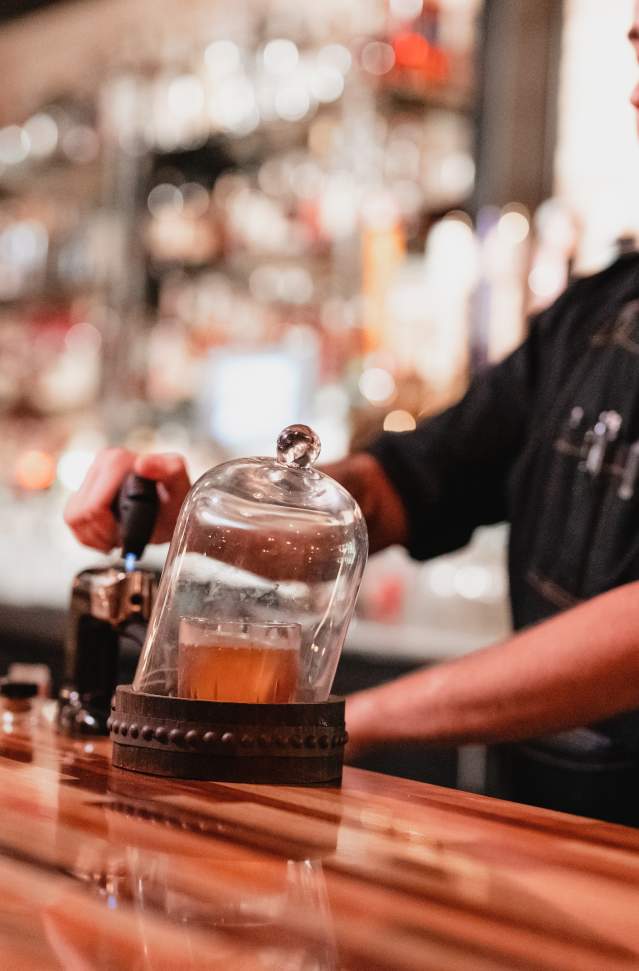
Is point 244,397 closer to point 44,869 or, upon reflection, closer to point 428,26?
point 428,26

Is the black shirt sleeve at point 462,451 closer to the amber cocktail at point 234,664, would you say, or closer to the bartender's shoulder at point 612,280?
the bartender's shoulder at point 612,280

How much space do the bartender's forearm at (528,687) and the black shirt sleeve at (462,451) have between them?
2.21 ft

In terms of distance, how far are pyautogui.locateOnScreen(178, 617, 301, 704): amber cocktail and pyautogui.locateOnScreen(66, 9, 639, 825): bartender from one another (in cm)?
22

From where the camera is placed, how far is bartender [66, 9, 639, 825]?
1.14 m

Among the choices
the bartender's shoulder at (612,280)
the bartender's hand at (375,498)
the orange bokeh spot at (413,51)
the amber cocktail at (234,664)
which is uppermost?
the orange bokeh spot at (413,51)

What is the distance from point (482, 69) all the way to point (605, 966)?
128 inches

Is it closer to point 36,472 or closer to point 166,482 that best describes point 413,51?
point 36,472

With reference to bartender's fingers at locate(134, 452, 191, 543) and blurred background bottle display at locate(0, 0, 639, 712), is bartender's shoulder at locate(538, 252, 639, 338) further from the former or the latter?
blurred background bottle display at locate(0, 0, 639, 712)

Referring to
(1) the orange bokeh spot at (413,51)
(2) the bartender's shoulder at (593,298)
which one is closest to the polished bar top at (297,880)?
(2) the bartender's shoulder at (593,298)

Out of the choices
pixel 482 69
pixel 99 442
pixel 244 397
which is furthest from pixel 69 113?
pixel 482 69

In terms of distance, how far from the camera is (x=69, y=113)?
532cm

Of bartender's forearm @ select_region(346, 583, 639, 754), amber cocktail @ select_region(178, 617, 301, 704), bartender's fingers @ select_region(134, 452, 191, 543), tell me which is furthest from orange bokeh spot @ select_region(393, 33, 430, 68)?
amber cocktail @ select_region(178, 617, 301, 704)

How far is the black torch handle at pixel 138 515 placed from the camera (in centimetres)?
121

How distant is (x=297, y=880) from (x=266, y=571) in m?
0.41
